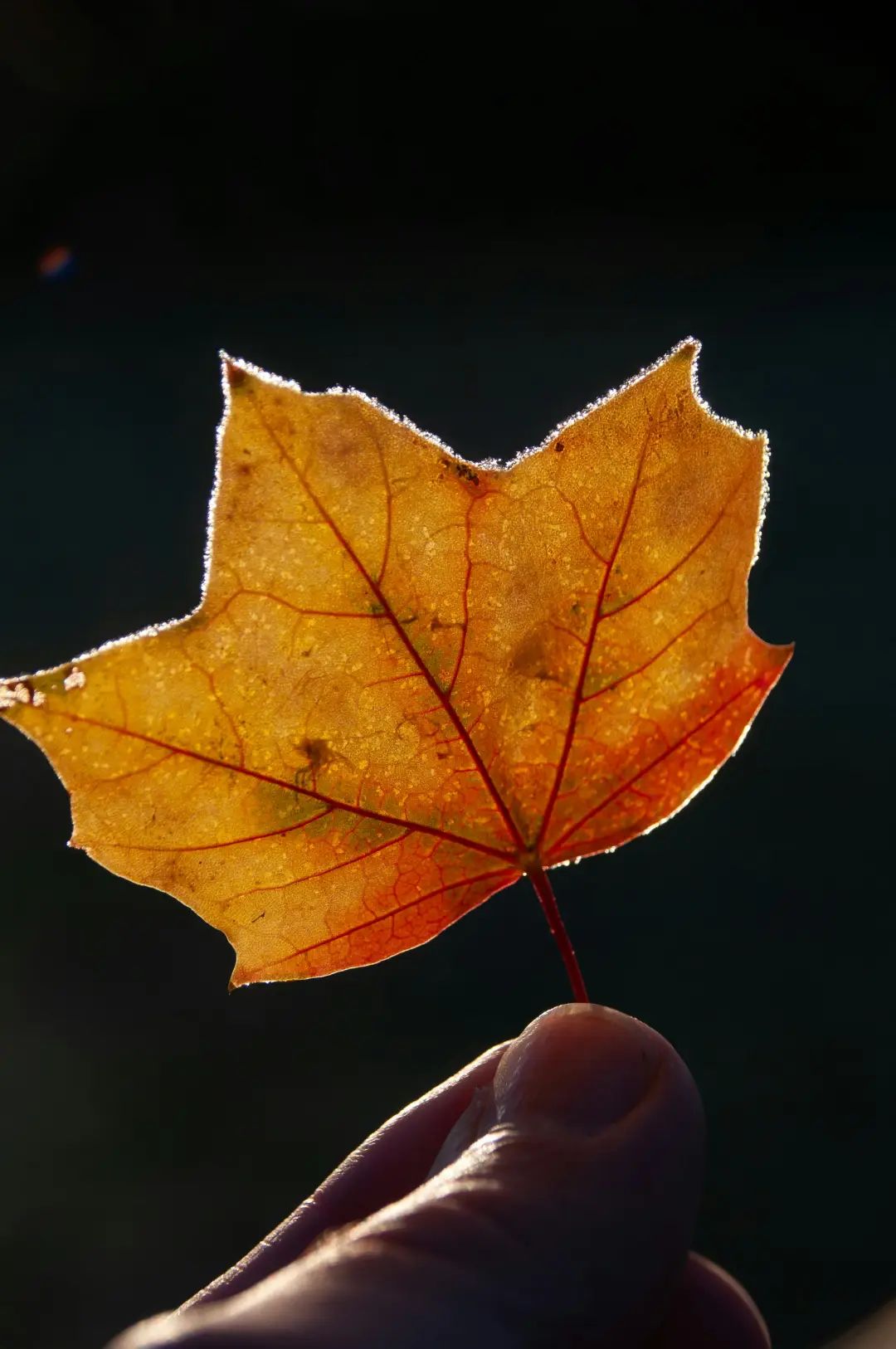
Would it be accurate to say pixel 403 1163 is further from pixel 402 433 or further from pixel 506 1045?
pixel 402 433

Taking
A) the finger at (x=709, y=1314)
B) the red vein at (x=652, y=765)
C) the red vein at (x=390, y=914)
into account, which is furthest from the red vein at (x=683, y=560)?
the finger at (x=709, y=1314)

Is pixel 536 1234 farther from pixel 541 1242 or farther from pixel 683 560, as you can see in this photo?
pixel 683 560

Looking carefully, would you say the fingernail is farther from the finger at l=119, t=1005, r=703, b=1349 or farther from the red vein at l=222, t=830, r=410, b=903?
the red vein at l=222, t=830, r=410, b=903

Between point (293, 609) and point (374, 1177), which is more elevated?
point (293, 609)

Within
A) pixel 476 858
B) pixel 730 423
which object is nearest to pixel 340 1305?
pixel 476 858

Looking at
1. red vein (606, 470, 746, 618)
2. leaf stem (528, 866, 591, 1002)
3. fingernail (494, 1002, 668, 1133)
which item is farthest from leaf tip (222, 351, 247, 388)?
fingernail (494, 1002, 668, 1133)

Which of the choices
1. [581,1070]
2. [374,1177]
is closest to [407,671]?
[581,1070]

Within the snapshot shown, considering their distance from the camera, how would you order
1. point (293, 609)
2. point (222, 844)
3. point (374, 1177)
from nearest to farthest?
point (293, 609) → point (222, 844) → point (374, 1177)
